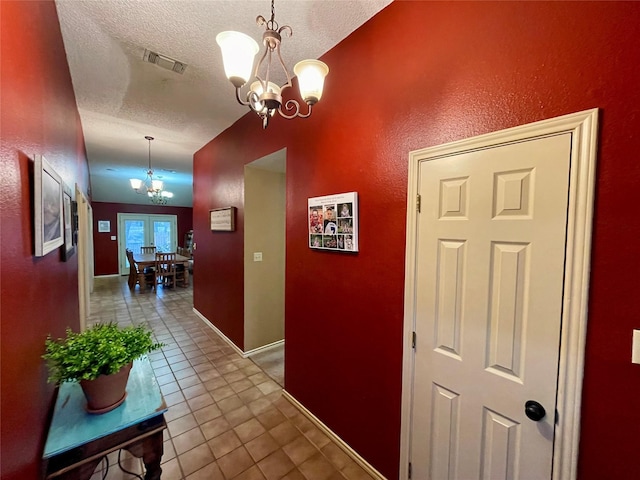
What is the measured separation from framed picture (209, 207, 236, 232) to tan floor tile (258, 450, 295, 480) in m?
2.35

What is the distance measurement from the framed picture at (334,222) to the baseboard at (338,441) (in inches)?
54.5

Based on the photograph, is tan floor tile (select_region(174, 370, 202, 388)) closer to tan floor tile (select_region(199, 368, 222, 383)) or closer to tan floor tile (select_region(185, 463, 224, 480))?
tan floor tile (select_region(199, 368, 222, 383))

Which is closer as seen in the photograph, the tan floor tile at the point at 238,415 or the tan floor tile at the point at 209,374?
the tan floor tile at the point at 238,415

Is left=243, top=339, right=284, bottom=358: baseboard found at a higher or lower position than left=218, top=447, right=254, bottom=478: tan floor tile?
higher

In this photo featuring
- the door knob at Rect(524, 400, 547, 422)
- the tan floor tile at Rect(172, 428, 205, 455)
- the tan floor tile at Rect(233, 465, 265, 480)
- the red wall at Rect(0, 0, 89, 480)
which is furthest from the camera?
the tan floor tile at Rect(172, 428, 205, 455)

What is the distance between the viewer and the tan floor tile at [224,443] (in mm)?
1812

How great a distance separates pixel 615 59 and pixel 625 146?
0.29m

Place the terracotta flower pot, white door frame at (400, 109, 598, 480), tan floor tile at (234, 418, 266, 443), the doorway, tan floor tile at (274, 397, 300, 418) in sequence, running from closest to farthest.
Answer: white door frame at (400, 109, 598, 480) < the terracotta flower pot < tan floor tile at (234, 418, 266, 443) < tan floor tile at (274, 397, 300, 418) < the doorway

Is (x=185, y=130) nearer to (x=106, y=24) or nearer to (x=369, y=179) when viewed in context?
(x=106, y=24)

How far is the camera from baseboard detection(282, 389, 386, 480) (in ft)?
5.39

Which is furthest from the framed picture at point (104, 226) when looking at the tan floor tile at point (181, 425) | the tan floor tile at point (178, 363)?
the tan floor tile at point (181, 425)

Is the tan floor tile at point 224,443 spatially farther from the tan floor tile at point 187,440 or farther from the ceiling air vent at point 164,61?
the ceiling air vent at point 164,61

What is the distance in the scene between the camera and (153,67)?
2.09m

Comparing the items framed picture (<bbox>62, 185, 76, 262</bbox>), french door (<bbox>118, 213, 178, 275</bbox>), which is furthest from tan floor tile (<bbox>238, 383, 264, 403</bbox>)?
french door (<bbox>118, 213, 178, 275</bbox>)
